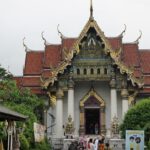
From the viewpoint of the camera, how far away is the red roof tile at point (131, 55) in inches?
1528

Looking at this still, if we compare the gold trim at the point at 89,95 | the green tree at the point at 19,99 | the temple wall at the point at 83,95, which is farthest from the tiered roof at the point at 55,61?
the green tree at the point at 19,99

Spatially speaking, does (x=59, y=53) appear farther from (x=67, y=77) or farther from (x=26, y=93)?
(x=26, y=93)

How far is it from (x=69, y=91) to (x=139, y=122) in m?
7.57

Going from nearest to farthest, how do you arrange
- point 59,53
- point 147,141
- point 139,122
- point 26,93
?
1. point 147,141
2. point 139,122
3. point 26,93
4. point 59,53

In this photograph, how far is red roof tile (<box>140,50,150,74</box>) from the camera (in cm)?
3882

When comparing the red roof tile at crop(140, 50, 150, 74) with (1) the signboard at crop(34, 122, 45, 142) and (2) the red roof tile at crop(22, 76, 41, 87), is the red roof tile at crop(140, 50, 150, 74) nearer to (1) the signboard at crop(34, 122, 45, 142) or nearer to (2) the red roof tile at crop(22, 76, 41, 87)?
(2) the red roof tile at crop(22, 76, 41, 87)

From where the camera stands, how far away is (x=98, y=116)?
37438mm

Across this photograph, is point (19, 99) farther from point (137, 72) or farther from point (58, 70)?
point (137, 72)

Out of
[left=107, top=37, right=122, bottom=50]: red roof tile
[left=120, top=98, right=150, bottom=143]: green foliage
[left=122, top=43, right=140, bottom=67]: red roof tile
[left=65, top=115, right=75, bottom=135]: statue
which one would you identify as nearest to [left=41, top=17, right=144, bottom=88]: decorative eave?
[left=122, top=43, right=140, bottom=67]: red roof tile

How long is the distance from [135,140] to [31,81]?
687 inches

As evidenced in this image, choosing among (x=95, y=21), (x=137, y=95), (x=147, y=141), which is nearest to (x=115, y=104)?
(x=137, y=95)

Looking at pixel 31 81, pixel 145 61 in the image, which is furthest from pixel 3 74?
pixel 145 61

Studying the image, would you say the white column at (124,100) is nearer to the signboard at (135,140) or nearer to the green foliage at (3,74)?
the green foliage at (3,74)

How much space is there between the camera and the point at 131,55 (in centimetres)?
3959
